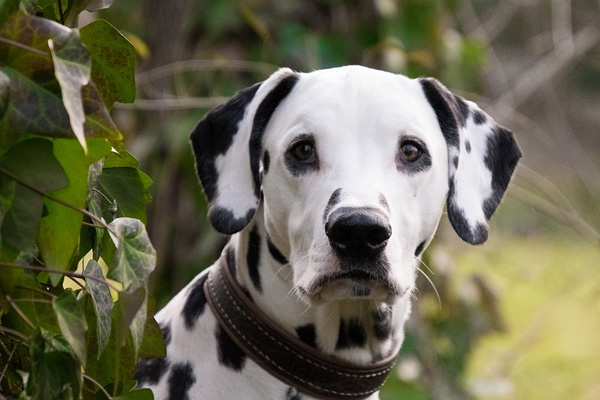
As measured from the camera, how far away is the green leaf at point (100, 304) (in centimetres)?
185

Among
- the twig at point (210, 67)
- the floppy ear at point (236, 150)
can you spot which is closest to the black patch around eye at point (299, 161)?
the floppy ear at point (236, 150)

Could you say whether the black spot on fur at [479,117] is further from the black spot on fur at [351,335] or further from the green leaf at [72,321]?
the green leaf at [72,321]

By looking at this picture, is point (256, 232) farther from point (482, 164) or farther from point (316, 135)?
point (482, 164)

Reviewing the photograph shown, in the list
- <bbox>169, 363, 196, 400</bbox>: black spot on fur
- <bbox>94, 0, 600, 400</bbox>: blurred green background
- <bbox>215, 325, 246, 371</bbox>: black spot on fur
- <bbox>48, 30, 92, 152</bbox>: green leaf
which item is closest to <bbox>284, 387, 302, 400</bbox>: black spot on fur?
<bbox>215, 325, 246, 371</bbox>: black spot on fur

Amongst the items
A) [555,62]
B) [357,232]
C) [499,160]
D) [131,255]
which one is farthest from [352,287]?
[555,62]

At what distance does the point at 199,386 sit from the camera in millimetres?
2686

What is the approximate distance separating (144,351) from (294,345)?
0.61 meters

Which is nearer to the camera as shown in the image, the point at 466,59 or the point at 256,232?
the point at 256,232

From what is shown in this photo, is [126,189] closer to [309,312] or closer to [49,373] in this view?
[49,373]

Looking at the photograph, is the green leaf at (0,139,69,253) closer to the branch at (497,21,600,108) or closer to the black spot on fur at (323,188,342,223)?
the black spot on fur at (323,188,342,223)

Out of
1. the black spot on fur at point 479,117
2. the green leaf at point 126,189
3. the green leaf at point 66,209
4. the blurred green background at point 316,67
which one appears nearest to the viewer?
the green leaf at point 66,209

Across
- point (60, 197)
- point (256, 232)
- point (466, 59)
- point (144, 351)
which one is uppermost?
point (60, 197)

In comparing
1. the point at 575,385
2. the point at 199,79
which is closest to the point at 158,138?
the point at 199,79

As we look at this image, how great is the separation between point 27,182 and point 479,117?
1646mm
